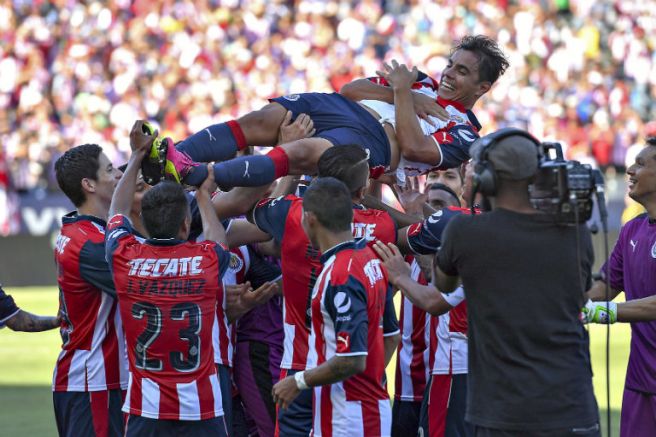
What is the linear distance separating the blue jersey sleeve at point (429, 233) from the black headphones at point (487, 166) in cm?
127

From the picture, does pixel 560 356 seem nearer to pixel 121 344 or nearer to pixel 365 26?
pixel 121 344

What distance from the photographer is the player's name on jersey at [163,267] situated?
5805 mm

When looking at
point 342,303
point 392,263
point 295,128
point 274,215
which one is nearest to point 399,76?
point 295,128

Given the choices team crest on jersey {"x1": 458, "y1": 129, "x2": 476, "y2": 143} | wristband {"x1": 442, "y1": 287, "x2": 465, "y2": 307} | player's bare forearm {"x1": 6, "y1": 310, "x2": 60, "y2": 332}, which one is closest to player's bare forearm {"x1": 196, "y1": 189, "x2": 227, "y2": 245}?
wristband {"x1": 442, "y1": 287, "x2": 465, "y2": 307}

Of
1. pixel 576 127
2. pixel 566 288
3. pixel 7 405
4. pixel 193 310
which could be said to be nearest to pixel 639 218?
pixel 566 288

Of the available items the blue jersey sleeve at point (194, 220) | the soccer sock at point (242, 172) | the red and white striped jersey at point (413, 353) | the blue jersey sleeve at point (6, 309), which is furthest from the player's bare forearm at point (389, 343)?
the blue jersey sleeve at point (6, 309)

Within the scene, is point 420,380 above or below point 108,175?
below

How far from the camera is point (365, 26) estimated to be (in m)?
27.4

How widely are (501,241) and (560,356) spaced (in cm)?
57

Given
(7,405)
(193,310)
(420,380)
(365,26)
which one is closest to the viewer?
(193,310)

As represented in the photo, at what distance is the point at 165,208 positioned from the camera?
5.81 meters

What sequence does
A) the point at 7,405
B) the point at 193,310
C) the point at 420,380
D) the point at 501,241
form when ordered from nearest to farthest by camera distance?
the point at 501,241, the point at 193,310, the point at 420,380, the point at 7,405

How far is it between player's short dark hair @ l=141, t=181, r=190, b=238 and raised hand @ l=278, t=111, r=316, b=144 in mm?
1241

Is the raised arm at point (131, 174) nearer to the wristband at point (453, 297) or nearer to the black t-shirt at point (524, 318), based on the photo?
the wristband at point (453, 297)
